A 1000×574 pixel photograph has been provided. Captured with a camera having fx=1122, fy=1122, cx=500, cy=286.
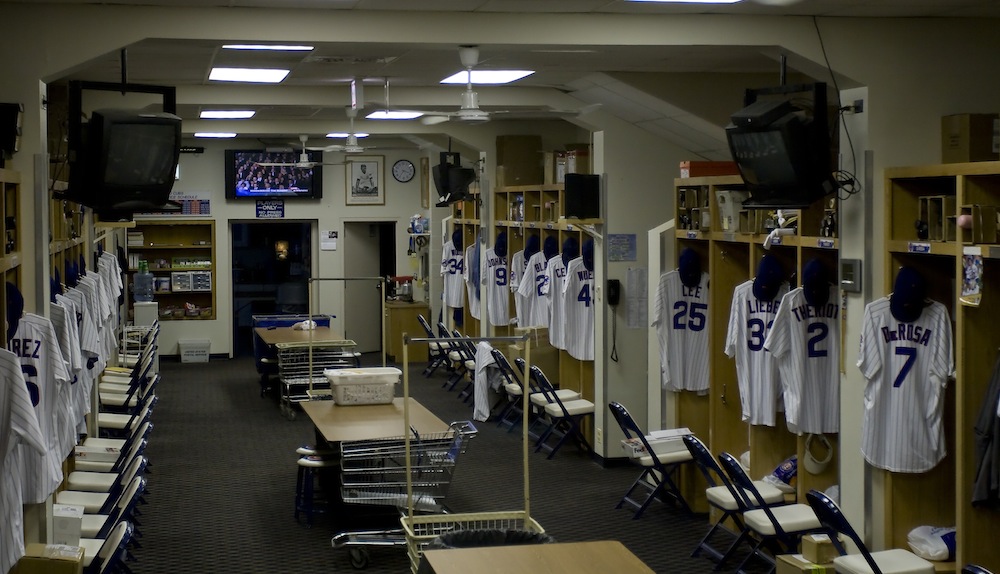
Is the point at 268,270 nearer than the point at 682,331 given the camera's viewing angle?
No

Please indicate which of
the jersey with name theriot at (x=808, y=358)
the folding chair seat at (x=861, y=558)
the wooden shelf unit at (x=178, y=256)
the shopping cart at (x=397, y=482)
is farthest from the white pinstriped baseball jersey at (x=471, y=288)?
the folding chair seat at (x=861, y=558)

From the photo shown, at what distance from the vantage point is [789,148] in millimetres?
5027

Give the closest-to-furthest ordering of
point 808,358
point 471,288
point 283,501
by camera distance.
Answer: point 808,358
point 283,501
point 471,288

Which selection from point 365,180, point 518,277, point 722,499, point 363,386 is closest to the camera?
point 722,499

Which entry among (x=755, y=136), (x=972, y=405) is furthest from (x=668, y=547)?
(x=755, y=136)

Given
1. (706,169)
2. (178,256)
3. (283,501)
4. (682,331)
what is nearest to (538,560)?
(682,331)

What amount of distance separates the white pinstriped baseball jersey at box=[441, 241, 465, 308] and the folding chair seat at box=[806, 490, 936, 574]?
8723 mm

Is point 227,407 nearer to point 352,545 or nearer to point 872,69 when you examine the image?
point 352,545

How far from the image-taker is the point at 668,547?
273 inches

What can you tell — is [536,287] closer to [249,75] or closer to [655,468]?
[655,468]

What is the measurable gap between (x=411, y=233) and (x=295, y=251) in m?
2.26

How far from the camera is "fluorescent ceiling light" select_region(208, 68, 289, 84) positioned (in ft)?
26.1

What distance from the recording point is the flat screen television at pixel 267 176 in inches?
619

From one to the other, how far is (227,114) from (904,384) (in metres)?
8.13
